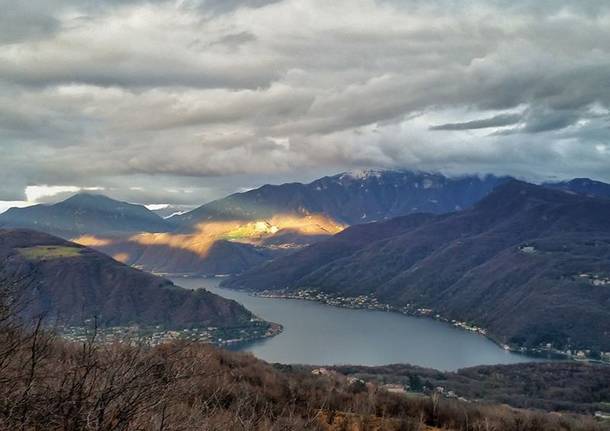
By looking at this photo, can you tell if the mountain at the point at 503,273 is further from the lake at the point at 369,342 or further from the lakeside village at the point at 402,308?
the lake at the point at 369,342

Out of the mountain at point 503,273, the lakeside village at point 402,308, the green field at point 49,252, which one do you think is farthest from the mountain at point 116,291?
the mountain at point 503,273

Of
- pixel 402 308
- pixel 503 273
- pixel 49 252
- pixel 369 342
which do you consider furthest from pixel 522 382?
pixel 402 308

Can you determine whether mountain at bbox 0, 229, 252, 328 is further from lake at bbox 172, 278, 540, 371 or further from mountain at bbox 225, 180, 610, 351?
mountain at bbox 225, 180, 610, 351

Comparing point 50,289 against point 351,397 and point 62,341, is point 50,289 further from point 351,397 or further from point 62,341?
point 62,341

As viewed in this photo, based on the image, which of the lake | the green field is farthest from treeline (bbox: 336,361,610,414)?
the green field

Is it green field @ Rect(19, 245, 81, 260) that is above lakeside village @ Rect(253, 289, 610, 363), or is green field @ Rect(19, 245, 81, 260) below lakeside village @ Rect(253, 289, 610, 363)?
above

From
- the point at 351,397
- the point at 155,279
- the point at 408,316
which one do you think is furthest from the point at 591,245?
the point at 351,397
